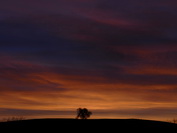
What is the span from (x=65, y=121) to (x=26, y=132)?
9.00 feet

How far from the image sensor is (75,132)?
17.9m

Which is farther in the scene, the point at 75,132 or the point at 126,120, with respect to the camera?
the point at 126,120

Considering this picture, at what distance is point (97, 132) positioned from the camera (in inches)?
704

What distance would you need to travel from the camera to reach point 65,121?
20062mm

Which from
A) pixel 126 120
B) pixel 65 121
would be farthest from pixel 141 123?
pixel 65 121

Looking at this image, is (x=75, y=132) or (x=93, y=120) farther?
(x=93, y=120)

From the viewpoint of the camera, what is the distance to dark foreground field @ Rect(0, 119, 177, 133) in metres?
18.5

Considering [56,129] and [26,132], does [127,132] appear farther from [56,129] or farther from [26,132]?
[26,132]

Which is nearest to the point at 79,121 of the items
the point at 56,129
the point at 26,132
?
the point at 56,129

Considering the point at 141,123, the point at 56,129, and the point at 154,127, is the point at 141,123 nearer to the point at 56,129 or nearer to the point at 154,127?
the point at 154,127

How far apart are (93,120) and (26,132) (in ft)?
Result: 13.5

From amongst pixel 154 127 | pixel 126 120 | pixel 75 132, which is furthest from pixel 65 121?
pixel 154 127

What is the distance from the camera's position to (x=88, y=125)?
19062 mm

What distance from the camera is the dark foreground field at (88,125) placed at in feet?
60.5
